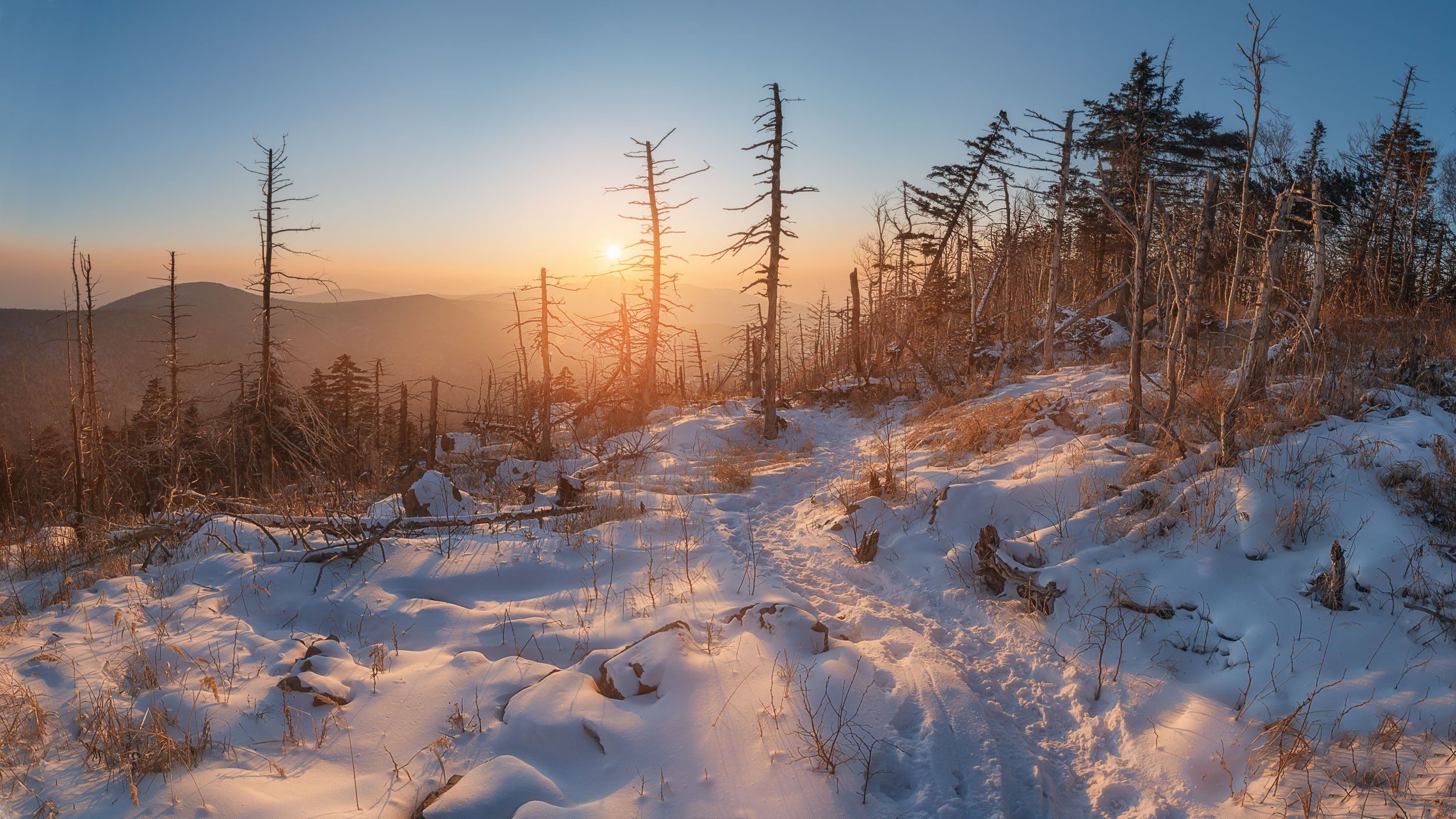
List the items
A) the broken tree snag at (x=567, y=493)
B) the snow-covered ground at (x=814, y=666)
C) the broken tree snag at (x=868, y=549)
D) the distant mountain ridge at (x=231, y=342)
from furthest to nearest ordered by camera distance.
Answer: the distant mountain ridge at (x=231, y=342) → the broken tree snag at (x=567, y=493) → the broken tree snag at (x=868, y=549) → the snow-covered ground at (x=814, y=666)

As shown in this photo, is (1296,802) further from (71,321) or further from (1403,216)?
(1403,216)

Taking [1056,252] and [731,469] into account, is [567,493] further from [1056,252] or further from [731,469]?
[1056,252]

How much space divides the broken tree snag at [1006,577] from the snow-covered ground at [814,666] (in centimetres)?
17

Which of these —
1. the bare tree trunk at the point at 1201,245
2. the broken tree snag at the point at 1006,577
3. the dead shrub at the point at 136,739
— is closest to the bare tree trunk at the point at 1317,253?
the bare tree trunk at the point at 1201,245

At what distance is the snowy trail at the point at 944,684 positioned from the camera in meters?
3.23

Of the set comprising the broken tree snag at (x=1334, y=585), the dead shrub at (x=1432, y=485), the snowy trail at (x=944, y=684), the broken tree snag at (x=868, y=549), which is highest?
the dead shrub at (x=1432, y=485)

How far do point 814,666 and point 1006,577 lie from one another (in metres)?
2.43

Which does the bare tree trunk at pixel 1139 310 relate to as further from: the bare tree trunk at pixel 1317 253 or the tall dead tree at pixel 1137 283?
the bare tree trunk at pixel 1317 253

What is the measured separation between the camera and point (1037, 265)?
37.0m

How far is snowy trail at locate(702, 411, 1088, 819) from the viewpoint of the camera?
10.6 ft

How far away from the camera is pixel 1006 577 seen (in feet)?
17.9

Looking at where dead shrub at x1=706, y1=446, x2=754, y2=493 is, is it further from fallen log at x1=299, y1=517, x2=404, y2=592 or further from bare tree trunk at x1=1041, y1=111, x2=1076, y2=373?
bare tree trunk at x1=1041, y1=111, x2=1076, y2=373

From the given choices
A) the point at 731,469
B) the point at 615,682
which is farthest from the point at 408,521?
the point at 731,469

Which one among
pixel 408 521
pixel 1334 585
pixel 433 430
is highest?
pixel 433 430
